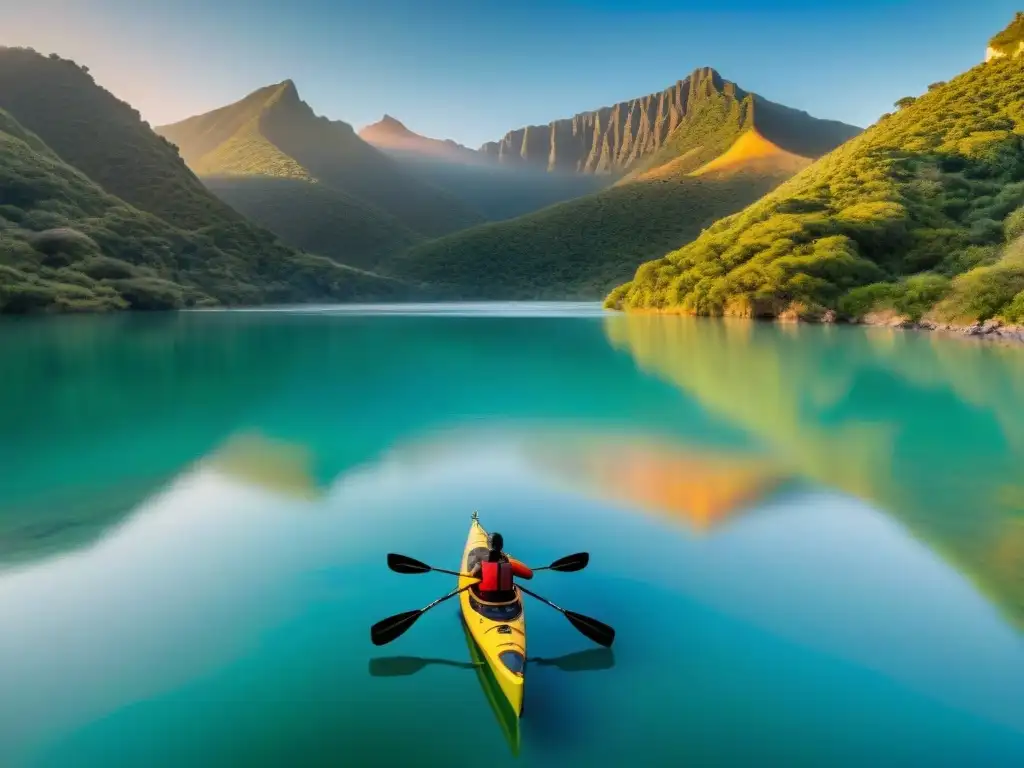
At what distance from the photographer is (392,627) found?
7.56 meters

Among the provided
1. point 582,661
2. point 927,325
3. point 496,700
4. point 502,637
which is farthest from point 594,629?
point 927,325

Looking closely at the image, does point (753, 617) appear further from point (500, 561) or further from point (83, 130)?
point (83, 130)

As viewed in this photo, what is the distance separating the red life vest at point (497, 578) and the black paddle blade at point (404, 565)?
1680 mm

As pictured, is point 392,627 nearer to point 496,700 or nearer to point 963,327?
point 496,700

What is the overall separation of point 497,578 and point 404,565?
195cm

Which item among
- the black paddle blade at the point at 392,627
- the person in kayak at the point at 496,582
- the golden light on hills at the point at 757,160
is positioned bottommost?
the black paddle blade at the point at 392,627

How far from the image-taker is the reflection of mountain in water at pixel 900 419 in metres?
11.6

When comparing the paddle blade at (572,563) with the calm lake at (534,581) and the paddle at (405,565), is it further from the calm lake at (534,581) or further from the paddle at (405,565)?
the paddle at (405,565)

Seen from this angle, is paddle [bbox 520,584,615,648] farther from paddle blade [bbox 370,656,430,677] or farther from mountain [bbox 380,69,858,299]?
mountain [bbox 380,69,858,299]

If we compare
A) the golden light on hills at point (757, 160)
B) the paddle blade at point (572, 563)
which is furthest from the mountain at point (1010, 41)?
the paddle blade at point (572, 563)

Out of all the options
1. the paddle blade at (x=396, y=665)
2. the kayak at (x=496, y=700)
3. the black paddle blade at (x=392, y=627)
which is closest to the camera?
the kayak at (x=496, y=700)

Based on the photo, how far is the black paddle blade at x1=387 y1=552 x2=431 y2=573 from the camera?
28.9 feet

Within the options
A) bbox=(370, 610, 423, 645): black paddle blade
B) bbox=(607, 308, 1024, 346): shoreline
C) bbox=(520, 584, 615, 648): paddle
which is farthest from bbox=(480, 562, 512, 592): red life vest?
bbox=(607, 308, 1024, 346): shoreline

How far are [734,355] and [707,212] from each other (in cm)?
→ 14302
